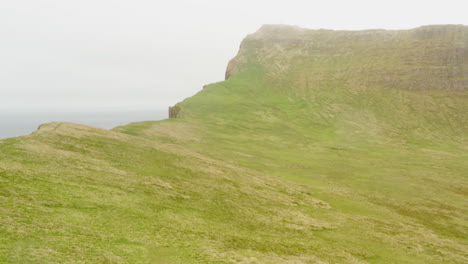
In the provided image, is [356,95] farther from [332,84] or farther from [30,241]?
[30,241]

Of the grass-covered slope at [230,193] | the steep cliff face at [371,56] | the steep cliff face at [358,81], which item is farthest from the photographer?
the steep cliff face at [371,56]

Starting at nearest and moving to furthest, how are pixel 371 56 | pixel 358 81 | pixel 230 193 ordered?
pixel 230 193 < pixel 358 81 < pixel 371 56

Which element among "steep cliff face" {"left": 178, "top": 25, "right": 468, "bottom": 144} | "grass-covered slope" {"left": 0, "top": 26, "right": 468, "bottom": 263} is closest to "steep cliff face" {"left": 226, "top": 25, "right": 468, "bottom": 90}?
"steep cliff face" {"left": 178, "top": 25, "right": 468, "bottom": 144}

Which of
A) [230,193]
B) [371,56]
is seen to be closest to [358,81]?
[371,56]

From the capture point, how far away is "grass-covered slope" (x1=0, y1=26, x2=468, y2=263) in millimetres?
20625

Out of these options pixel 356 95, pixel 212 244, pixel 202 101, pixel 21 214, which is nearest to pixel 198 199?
pixel 212 244

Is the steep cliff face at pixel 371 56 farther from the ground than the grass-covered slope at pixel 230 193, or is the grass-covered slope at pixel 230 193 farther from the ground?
the steep cliff face at pixel 371 56

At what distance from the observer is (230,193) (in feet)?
115

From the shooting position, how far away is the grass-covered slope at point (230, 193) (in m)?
20.6

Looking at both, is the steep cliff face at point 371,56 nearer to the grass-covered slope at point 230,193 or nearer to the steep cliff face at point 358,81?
the steep cliff face at point 358,81

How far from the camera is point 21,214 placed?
66.2 ft

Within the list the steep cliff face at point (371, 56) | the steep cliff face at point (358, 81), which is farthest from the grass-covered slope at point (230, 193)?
the steep cliff face at point (371, 56)

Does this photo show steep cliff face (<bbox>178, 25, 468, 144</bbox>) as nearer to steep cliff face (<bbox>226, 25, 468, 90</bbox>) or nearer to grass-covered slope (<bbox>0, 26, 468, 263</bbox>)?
steep cliff face (<bbox>226, 25, 468, 90</bbox>)

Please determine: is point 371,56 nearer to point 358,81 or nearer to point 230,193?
point 358,81
